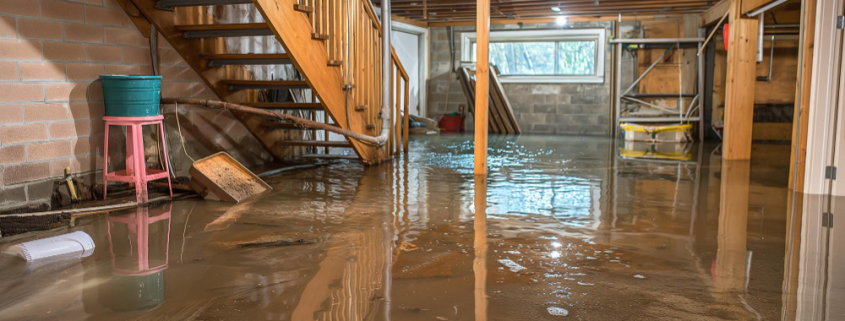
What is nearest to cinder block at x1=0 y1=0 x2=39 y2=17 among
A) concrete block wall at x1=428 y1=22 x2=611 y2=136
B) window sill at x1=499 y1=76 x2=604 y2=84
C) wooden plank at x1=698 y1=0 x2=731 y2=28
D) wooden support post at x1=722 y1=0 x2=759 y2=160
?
wooden support post at x1=722 y1=0 x2=759 y2=160

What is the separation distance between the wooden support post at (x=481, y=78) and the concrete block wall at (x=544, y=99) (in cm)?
606


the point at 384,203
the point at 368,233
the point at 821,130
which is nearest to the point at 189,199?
the point at 384,203

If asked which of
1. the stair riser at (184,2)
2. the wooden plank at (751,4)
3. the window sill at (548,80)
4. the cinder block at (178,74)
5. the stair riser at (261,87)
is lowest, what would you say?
the stair riser at (261,87)

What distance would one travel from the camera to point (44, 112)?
421 centimetres

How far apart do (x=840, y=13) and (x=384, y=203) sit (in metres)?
3.54

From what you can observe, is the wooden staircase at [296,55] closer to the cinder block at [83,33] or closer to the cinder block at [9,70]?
the cinder block at [83,33]

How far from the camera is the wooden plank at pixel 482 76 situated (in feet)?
18.3

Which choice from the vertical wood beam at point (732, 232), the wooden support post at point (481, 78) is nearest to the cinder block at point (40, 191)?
the wooden support post at point (481, 78)

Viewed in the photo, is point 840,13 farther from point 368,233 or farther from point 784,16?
point 784,16

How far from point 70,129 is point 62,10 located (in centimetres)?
81

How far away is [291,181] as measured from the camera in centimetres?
550

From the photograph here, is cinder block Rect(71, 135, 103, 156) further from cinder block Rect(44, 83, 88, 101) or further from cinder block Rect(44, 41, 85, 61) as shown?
cinder block Rect(44, 41, 85, 61)

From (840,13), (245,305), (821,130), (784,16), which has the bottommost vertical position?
(245,305)

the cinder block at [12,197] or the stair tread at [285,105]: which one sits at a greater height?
the stair tread at [285,105]
